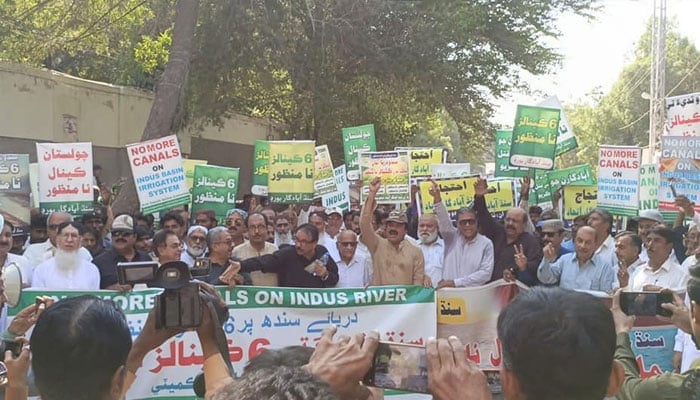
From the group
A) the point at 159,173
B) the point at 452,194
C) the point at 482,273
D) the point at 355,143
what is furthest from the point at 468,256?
the point at 355,143

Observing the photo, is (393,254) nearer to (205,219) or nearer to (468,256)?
(468,256)

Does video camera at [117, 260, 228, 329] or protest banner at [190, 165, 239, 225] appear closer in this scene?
video camera at [117, 260, 228, 329]

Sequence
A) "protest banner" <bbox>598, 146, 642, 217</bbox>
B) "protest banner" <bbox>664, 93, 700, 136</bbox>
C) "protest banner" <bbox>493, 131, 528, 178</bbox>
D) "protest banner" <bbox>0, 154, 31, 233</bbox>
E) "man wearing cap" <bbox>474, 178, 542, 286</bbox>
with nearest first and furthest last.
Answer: "man wearing cap" <bbox>474, 178, 542, 286</bbox> < "protest banner" <bbox>0, 154, 31, 233</bbox> < "protest banner" <bbox>664, 93, 700, 136</bbox> < "protest banner" <bbox>598, 146, 642, 217</bbox> < "protest banner" <bbox>493, 131, 528, 178</bbox>

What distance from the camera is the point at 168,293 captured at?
2113 millimetres

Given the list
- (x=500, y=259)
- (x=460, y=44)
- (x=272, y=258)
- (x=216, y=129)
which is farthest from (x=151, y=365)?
(x=216, y=129)

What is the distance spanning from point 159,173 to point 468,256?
163 inches

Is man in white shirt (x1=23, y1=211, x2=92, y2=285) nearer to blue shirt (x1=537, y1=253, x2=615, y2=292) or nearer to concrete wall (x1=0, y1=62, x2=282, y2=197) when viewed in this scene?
blue shirt (x1=537, y1=253, x2=615, y2=292)

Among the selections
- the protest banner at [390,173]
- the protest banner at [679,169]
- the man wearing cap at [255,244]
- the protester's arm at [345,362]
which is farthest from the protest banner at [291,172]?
the protester's arm at [345,362]

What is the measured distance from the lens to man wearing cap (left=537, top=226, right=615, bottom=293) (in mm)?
6270

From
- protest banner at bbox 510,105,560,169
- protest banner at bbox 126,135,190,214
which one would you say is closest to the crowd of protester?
protest banner at bbox 126,135,190,214

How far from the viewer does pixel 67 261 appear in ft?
19.5

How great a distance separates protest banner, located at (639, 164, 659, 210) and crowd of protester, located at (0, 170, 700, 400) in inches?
59.8

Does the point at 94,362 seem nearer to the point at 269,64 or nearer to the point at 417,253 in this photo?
the point at 417,253

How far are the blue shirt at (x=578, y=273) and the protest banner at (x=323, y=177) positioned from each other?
5803 millimetres
